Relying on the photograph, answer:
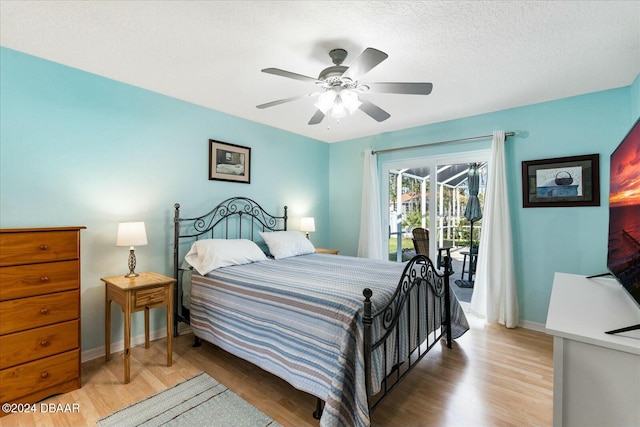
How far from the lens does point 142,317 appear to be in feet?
9.86

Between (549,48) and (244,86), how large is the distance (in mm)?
2598

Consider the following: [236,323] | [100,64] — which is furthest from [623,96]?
[100,64]

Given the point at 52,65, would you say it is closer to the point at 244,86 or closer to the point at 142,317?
the point at 244,86

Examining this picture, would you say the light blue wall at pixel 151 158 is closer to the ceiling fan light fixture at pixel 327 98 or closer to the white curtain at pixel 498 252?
the white curtain at pixel 498 252

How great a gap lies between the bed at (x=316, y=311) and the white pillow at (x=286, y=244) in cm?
2

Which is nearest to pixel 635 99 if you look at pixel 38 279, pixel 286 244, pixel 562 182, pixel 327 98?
pixel 562 182

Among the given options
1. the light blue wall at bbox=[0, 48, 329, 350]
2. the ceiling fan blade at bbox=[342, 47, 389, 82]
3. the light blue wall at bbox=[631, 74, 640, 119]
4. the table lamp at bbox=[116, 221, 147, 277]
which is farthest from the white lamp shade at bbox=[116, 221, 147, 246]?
the light blue wall at bbox=[631, 74, 640, 119]

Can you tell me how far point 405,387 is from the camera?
2238 millimetres

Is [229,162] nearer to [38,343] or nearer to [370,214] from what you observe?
[370,214]

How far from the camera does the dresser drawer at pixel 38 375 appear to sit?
192cm

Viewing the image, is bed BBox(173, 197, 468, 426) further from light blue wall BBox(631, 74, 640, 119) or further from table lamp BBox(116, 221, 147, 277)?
light blue wall BBox(631, 74, 640, 119)

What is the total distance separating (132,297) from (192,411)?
3.26 ft

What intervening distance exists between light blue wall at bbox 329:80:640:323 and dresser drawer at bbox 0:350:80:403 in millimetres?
4404

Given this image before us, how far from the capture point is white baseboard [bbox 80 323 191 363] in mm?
2619
